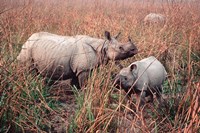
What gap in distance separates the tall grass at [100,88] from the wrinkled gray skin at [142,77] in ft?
0.49

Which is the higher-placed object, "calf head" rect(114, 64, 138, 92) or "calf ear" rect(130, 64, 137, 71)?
"calf ear" rect(130, 64, 137, 71)

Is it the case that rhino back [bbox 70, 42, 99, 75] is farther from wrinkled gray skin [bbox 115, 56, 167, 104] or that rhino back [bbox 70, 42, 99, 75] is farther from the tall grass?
wrinkled gray skin [bbox 115, 56, 167, 104]

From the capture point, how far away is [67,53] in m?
4.12

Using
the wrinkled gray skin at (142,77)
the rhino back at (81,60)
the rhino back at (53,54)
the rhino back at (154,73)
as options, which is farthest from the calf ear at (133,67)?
the rhino back at (53,54)

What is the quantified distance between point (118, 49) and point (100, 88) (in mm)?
831

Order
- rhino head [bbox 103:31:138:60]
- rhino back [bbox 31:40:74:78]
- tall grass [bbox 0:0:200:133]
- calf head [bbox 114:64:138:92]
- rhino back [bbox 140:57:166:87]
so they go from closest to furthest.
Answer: tall grass [bbox 0:0:200:133] < calf head [bbox 114:64:138:92] < rhino back [bbox 140:57:166:87] < rhino back [bbox 31:40:74:78] < rhino head [bbox 103:31:138:60]

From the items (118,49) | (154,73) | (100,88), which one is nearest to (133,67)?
(154,73)

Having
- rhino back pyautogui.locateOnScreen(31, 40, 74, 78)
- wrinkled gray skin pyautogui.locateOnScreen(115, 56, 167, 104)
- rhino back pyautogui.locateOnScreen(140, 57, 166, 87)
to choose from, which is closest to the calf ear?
wrinkled gray skin pyautogui.locateOnScreen(115, 56, 167, 104)

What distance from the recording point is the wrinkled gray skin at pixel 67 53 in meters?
4.10

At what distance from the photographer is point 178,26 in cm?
548

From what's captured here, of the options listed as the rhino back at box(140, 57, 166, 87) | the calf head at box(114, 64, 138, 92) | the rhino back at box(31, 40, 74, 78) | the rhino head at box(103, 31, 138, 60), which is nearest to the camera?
the calf head at box(114, 64, 138, 92)

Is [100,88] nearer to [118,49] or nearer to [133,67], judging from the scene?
[133,67]

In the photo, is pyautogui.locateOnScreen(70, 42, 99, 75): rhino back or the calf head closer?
the calf head

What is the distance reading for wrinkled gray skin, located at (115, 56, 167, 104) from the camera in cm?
347
